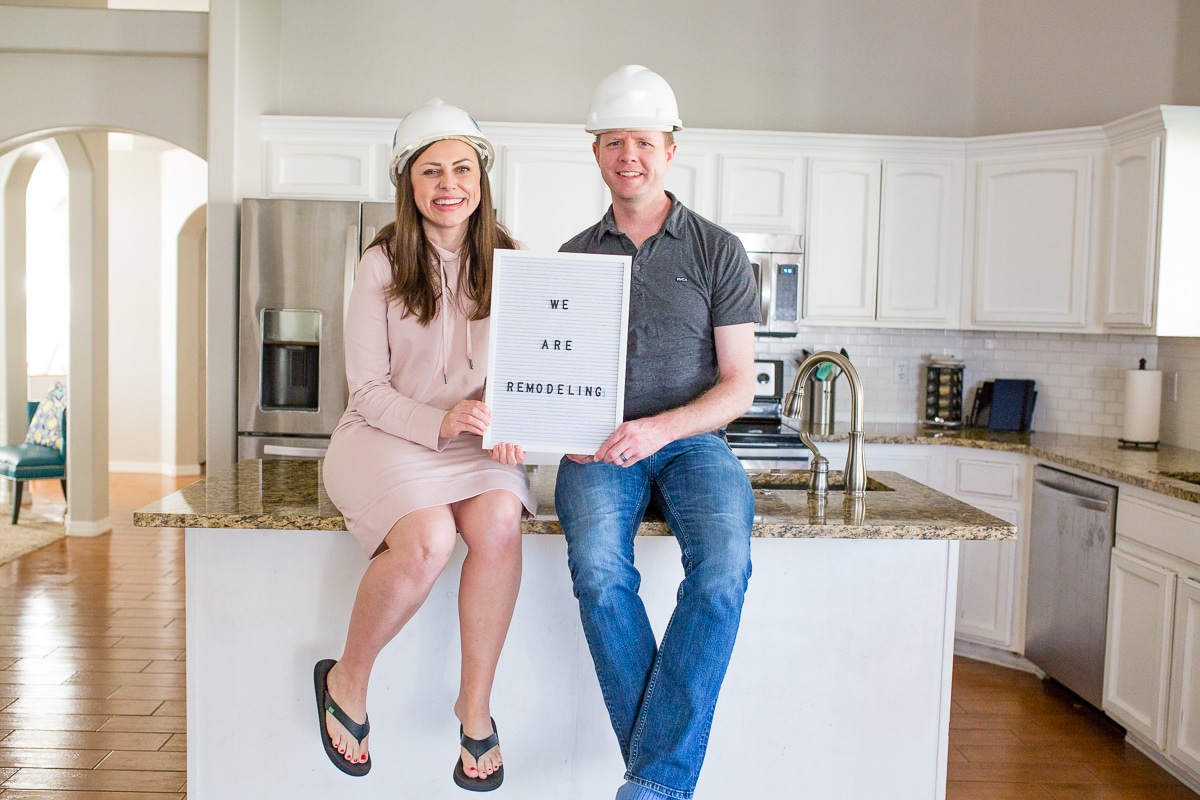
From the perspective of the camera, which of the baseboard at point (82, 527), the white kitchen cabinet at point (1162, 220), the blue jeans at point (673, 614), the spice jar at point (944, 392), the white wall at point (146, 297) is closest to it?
the blue jeans at point (673, 614)

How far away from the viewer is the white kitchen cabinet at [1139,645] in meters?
2.89

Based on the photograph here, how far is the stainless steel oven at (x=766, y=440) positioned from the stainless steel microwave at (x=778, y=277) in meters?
0.26

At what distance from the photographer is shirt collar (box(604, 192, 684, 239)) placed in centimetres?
206

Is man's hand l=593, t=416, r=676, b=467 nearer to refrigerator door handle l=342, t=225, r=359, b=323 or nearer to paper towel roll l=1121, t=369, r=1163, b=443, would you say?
refrigerator door handle l=342, t=225, r=359, b=323

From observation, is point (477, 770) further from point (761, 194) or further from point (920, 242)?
point (920, 242)

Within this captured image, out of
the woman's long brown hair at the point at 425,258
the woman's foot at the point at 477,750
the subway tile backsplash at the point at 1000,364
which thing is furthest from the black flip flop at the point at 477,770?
the subway tile backsplash at the point at 1000,364

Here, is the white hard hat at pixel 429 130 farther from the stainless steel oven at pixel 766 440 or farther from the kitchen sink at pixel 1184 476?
the kitchen sink at pixel 1184 476

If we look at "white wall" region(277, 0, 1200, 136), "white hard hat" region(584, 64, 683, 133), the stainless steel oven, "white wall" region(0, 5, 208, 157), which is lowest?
the stainless steel oven

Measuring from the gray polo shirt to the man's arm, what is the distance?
0.04m

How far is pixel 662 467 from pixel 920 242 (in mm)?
2823

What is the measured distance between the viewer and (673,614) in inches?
68.4

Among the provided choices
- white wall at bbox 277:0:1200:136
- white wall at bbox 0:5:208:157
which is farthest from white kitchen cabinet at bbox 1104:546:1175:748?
white wall at bbox 0:5:208:157

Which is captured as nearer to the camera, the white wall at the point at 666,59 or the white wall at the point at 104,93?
the white wall at the point at 104,93

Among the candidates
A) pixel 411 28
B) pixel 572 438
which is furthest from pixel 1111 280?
pixel 411 28
